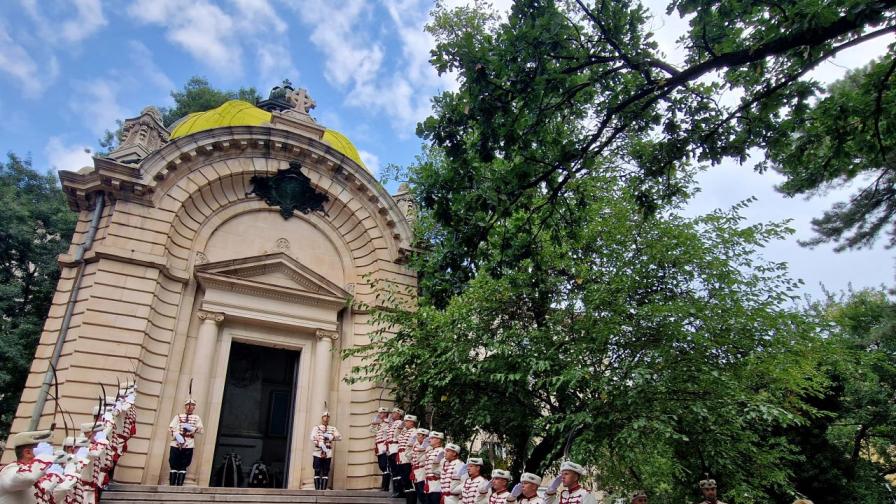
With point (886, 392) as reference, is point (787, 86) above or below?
above

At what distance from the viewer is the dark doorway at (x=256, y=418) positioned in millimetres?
13844

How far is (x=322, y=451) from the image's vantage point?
516 inches

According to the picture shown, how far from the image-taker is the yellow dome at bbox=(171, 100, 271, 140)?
703 inches

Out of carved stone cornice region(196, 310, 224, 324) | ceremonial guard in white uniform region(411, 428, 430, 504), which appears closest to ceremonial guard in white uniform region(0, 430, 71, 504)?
ceremonial guard in white uniform region(411, 428, 430, 504)

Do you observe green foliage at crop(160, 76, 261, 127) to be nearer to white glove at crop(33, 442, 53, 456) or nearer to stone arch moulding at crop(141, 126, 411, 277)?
stone arch moulding at crop(141, 126, 411, 277)

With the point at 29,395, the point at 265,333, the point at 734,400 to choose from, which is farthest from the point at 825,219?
the point at 29,395

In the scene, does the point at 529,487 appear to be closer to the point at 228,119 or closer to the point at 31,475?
the point at 31,475

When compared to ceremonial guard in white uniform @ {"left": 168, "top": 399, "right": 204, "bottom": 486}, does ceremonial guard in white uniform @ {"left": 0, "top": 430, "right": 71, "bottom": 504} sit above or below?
below

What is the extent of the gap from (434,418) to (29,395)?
28.8 ft

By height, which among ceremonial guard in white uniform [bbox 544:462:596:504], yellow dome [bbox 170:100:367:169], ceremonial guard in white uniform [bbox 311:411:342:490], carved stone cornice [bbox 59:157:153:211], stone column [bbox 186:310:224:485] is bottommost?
ceremonial guard in white uniform [bbox 544:462:596:504]

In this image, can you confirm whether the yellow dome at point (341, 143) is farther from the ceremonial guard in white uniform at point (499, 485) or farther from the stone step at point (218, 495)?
the ceremonial guard in white uniform at point (499, 485)

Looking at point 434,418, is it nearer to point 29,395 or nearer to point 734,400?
point 734,400

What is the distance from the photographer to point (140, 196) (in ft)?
45.6

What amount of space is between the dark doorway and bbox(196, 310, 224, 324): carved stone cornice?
1234mm
